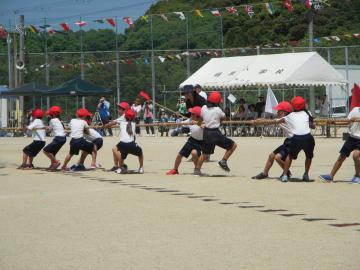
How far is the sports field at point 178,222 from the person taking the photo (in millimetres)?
7361

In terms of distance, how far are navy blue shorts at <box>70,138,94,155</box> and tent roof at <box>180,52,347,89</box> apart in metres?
13.6

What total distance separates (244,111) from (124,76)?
903 cm

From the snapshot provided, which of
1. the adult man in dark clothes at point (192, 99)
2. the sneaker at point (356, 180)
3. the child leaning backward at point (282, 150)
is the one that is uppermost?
the adult man in dark clothes at point (192, 99)

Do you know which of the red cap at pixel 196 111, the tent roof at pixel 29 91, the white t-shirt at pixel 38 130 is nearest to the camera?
the red cap at pixel 196 111

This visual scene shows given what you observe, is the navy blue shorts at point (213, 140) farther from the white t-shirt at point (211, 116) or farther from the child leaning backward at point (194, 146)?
the child leaning backward at point (194, 146)

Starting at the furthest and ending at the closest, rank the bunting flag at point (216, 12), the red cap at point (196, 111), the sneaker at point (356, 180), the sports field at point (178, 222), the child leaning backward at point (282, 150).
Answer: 1. the bunting flag at point (216, 12)
2. the red cap at point (196, 111)
3. the child leaning backward at point (282, 150)
4. the sneaker at point (356, 180)
5. the sports field at point (178, 222)

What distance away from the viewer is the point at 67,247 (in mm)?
8047

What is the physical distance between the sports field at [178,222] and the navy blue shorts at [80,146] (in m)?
1.19

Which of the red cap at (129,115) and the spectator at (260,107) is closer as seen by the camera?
the red cap at (129,115)

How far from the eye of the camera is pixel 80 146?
1820 cm

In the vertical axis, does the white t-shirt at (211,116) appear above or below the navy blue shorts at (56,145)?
above

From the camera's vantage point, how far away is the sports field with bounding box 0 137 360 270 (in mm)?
7361

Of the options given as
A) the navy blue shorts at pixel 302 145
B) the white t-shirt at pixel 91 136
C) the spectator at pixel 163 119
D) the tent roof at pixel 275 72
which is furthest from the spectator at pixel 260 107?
the navy blue shorts at pixel 302 145

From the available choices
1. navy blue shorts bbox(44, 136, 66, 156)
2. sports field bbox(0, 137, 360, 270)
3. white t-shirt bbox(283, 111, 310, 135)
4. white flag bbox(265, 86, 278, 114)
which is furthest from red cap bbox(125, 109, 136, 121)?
white flag bbox(265, 86, 278, 114)
